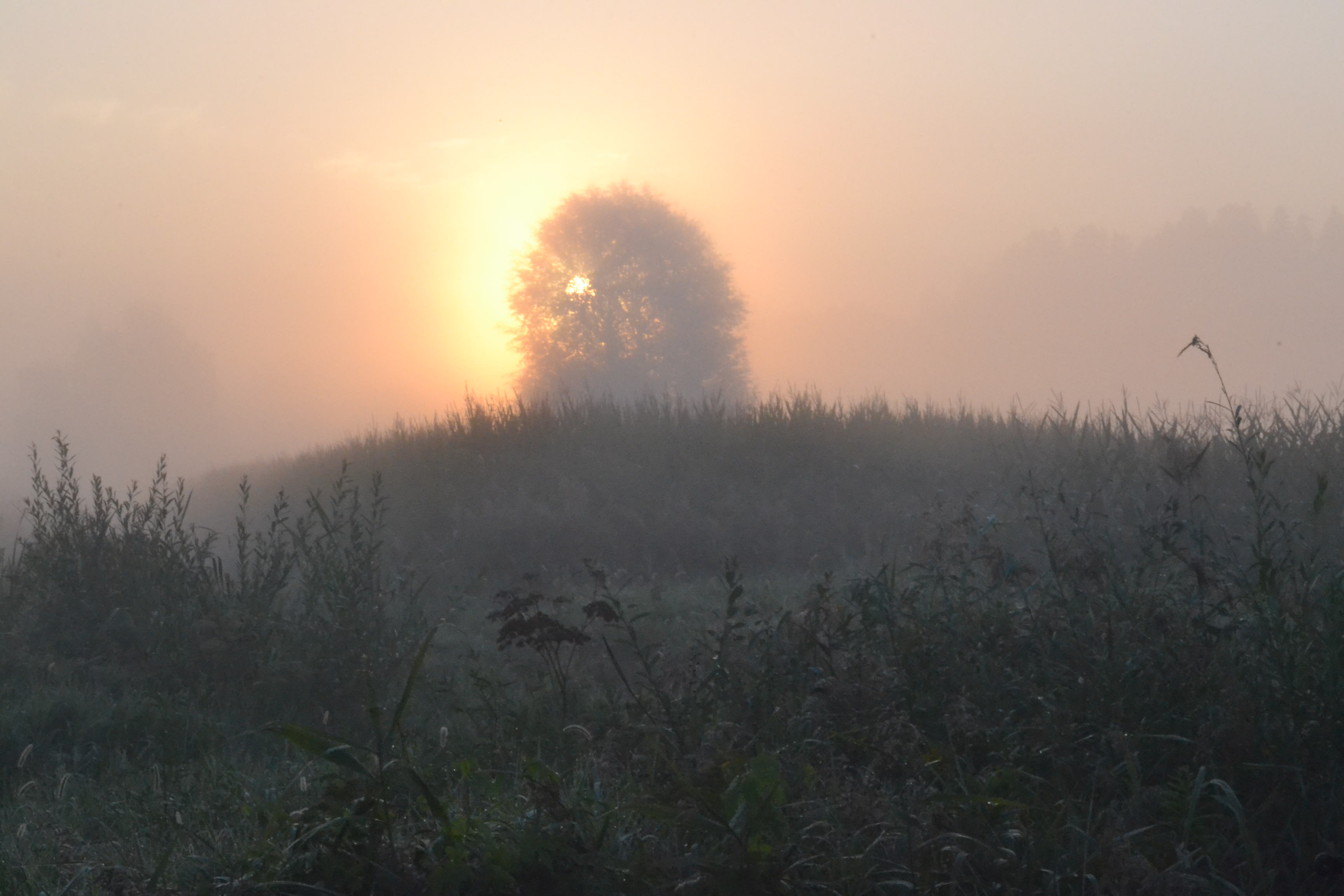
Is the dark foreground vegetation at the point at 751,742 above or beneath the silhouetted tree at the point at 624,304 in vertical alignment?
beneath

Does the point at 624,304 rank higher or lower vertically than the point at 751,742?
higher

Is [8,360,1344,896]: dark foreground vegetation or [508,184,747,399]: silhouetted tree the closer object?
[8,360,1344,896]: dark foreground vegetation

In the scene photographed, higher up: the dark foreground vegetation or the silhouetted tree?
the silhouetted tree

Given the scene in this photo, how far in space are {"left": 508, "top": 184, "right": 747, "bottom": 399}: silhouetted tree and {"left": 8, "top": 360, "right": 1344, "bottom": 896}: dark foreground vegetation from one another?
91.9 feet

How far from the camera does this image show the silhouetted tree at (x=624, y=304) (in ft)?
110

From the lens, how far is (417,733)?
3734 millimetres

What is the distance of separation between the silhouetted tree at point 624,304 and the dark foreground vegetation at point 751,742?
28.0 meters

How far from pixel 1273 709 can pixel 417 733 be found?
9.46 feet

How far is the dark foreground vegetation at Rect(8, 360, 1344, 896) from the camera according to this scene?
205 cm

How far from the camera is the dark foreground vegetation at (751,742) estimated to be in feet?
6.72

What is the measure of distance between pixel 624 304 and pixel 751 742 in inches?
1257

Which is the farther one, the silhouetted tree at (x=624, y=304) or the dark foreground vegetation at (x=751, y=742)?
the silhouetted tree at (x=624, y=304)

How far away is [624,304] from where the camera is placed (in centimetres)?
3406

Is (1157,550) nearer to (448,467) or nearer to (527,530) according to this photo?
(527,530)
